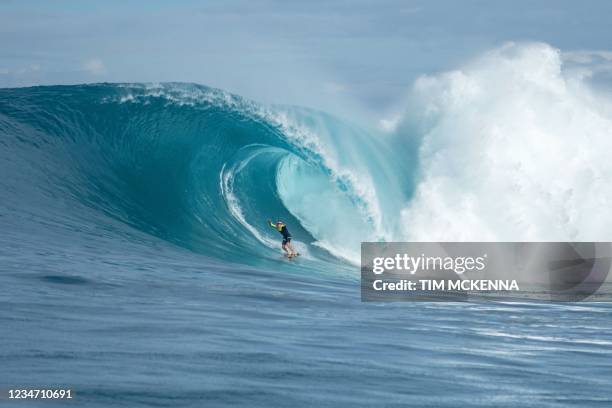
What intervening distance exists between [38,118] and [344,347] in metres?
14.0

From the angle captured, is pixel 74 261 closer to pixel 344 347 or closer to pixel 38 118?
pixel 344 347

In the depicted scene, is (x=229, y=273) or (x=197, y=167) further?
(x=197, y=167)

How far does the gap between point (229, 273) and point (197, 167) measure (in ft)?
24.0

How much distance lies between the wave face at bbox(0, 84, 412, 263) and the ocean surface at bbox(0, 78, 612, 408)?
1.8 inches

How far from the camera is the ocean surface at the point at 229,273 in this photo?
7.00m

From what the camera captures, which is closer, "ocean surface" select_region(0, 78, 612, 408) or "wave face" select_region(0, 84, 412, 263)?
"ocean surface" select_region(0, 78, 612, 408)

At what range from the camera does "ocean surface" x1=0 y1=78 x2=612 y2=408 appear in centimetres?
700

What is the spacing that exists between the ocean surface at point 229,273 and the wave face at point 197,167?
0.05 m

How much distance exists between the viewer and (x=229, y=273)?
1351 cm

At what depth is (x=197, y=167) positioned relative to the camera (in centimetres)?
2048

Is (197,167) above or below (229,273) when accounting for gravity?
above

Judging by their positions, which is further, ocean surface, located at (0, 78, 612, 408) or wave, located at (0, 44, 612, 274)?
wave, located at (0, 44, 612, 274)

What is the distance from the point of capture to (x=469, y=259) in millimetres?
19547

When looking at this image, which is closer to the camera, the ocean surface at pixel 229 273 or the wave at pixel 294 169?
the ocean surface at pixel 229 273
